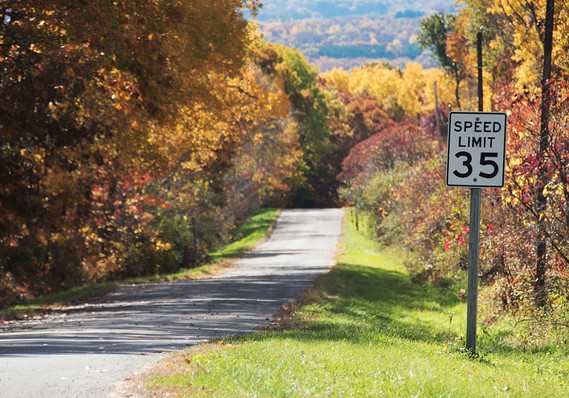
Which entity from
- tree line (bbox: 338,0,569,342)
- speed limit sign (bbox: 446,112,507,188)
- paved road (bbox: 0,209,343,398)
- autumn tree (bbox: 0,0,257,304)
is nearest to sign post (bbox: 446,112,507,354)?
speed limit sign (bbox: 446,112,507,188)

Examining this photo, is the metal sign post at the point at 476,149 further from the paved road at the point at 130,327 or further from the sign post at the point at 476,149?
the paved road at the point at 130,327

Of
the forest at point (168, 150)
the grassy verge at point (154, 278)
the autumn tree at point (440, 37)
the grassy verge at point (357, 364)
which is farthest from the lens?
the autumn tree at point (440, 37)

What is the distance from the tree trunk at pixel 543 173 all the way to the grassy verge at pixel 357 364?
3.71 feet

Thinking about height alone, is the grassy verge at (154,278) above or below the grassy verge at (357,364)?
below

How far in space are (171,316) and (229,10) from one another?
8.48 m

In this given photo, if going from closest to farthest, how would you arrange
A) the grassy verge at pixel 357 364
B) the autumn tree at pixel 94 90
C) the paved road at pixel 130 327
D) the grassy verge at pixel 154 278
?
1. the grassy verge at pixel 357 364
2. the paved road at pixel 130 327
3. the autumn tree at pixel 94 90
4. the grassy verge at pixel 154 278

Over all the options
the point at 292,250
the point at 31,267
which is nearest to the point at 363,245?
the point at 292,250

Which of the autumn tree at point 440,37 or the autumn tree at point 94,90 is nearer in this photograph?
the autumn tree at point 94,90

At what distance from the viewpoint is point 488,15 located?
3256cm

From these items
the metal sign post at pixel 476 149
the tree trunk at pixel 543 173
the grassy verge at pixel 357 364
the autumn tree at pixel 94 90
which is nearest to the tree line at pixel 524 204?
the tree trunk at pixel 543 173

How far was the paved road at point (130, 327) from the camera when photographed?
28.6 feet

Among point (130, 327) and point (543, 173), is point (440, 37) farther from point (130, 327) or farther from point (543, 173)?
point (130, 327)

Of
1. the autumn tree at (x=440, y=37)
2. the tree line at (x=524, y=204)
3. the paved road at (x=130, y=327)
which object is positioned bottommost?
the paved road at (x=130, y=327)

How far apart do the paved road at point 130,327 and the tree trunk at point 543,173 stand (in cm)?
528
